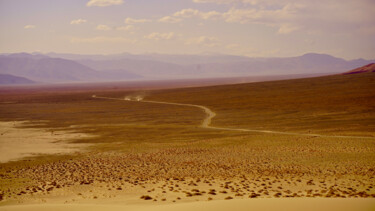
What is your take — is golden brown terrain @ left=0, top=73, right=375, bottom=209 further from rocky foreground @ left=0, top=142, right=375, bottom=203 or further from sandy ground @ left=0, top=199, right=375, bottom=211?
sandy ground @ left=0, top=199, right=375, bottom=211

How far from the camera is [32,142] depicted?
977 inches

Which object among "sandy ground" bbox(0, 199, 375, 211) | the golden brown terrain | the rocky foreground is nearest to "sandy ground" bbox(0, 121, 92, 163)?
the golden brown terrain

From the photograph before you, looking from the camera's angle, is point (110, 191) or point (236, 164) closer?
point (110, 191)

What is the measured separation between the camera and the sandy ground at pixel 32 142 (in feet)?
69.0

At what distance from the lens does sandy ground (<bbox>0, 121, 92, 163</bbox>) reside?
2103cm

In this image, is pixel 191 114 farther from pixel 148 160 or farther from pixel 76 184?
pixel 76 184

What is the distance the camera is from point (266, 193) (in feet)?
37.5

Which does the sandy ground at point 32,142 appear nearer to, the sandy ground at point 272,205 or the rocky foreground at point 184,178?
the rocky foreground at point 184,178

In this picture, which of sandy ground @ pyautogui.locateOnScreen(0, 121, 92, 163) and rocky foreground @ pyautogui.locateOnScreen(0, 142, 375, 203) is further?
sandy ground @ pyautogui.locateOnScreen(0, 121, 92, 163)

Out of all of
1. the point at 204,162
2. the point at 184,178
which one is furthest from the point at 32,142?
the point at 184,178

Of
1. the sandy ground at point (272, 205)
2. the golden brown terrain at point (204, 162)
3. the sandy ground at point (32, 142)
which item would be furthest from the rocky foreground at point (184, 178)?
the sandy ground at point (32, 142)

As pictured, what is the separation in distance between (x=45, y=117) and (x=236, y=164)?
30.2 meters

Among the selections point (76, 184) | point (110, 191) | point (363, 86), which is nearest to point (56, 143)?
point (76, 184)

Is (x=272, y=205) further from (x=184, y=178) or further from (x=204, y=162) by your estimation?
(x=204, y=162)
